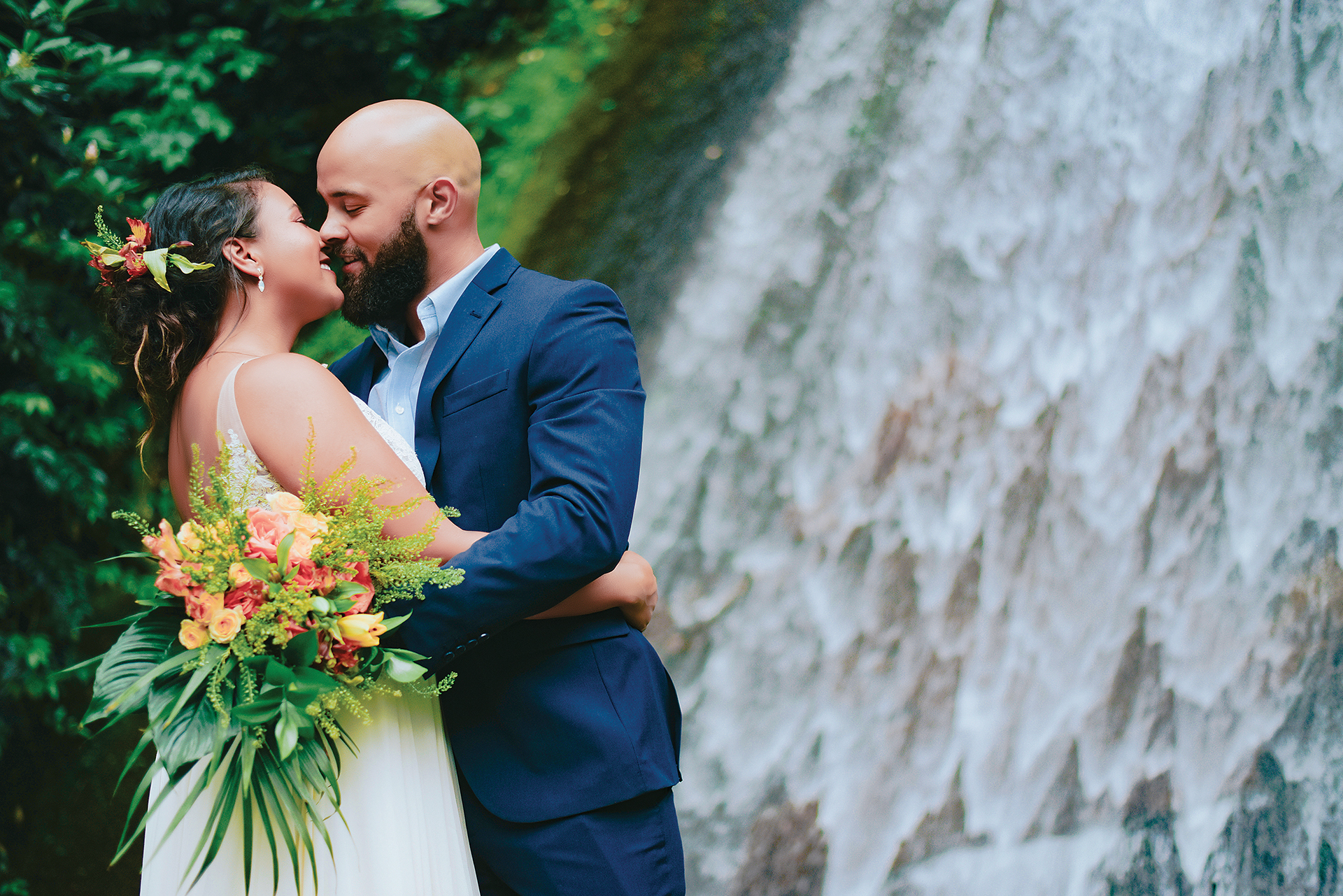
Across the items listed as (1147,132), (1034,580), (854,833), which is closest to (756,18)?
(1147,132)

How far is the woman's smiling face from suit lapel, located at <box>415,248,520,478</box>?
0.95 feet

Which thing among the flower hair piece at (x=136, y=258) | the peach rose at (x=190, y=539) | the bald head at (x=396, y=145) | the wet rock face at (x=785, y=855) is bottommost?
the wet rock face at (x=785, y=855)

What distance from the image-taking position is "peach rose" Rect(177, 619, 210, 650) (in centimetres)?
147

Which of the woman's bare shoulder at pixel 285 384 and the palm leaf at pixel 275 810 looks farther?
the woman's bare shoulder at pixel 285 384

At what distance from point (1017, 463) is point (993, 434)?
0.16 metres

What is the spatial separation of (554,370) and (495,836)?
85cm

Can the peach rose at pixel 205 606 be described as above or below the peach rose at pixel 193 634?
above

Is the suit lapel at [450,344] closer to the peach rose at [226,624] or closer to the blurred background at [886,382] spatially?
the peach rose at [226,624]

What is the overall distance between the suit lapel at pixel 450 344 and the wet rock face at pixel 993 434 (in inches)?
92.5

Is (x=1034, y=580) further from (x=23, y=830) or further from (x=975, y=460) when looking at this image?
(x=23, y=830)

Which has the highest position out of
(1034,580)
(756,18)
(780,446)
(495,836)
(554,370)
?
(554,370)

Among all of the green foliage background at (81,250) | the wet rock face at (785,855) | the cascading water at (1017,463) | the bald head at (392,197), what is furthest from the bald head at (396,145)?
the wet rock face at (785,855)

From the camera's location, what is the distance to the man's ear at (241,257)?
1.96 metres

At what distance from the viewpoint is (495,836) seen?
179 centimetres
